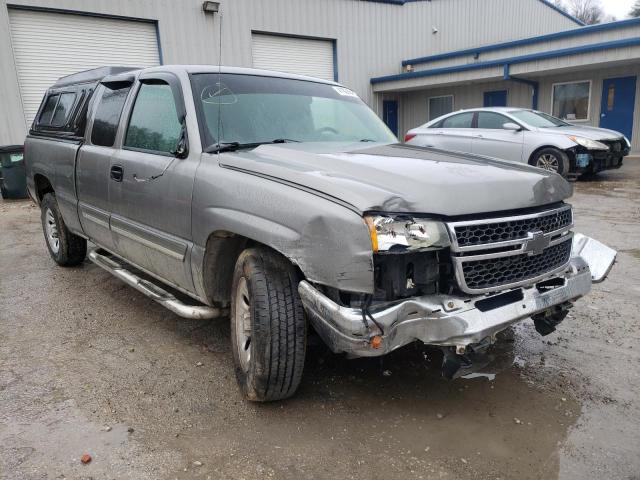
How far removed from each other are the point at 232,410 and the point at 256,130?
175 cm

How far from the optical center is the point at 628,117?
15828 millimetres

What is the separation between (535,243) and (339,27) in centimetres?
1775

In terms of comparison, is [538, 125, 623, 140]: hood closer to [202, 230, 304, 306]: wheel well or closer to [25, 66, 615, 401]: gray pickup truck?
[25, 66, 615, 401]: gray pickup truck

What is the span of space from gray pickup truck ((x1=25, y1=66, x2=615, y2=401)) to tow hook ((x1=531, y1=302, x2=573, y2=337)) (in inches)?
0.5

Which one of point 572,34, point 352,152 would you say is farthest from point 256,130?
point 572,34

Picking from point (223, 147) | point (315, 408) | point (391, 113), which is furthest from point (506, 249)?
point (391, 113)

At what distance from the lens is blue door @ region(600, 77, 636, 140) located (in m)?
15.6

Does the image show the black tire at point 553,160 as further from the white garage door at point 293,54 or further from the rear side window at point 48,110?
the white garage door at point 293,54

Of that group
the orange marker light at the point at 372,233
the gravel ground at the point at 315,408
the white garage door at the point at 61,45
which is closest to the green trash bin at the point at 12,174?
the white garage door at the point at 61,45

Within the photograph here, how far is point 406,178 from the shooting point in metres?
2.46

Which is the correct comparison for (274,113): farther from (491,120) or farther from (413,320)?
(491,120)

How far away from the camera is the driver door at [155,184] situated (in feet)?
10.4

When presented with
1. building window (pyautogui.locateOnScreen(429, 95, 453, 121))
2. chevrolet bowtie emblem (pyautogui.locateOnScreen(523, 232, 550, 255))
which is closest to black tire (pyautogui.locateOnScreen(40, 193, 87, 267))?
chevrolet bowtie emblem (pyautogui.locateOnScreen(523, 232, 550, 255))

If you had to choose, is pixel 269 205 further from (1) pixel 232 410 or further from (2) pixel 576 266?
(2) pixel 576 266
